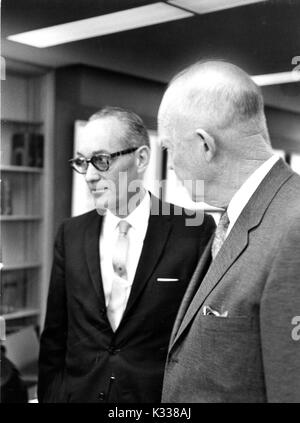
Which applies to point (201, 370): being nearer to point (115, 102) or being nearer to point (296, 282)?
point (296, 282)

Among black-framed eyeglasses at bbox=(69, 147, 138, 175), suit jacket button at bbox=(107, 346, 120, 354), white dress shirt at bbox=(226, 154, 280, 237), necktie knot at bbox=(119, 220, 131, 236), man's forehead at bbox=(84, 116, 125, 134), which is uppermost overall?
man's forehead at bbox=(84, 116, 125, 134)

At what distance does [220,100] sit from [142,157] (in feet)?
1.17

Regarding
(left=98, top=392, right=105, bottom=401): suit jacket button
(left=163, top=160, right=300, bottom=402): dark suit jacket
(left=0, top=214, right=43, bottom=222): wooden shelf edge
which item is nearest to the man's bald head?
(left=163, top=160, right=300, bottom=402): dark suit jacket

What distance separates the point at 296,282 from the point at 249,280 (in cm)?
7

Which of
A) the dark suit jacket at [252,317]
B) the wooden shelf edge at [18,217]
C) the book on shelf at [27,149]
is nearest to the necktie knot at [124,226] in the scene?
the dark suit jacket at [252,317]

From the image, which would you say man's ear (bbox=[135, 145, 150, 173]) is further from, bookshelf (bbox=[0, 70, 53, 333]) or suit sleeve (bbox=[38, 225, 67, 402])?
bookshelf (bbox=[0, 70, 53, 333])

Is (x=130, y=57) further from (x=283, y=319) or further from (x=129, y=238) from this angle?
(x=283, y=319)

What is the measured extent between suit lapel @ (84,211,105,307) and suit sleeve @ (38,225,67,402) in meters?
0.07

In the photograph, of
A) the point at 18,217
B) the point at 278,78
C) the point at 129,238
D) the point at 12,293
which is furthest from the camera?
the point at 18,217

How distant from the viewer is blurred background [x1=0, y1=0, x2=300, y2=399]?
106 centimetres

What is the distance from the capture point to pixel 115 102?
1341 mm

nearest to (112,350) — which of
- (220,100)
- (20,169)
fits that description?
(220,100)

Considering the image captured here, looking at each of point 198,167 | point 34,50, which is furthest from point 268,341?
point 34,50

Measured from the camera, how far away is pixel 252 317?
0.76 meters
